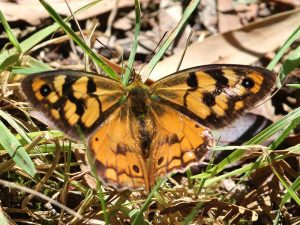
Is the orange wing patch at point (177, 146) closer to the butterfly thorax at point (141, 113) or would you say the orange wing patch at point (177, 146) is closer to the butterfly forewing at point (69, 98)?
the butterfly thorax at point (141, 113)

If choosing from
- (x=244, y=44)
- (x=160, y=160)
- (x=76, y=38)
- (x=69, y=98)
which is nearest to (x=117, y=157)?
(x=160, y=160)

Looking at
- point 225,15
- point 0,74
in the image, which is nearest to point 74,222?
point 0,74

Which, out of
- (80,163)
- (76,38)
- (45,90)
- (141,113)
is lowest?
(80,163)

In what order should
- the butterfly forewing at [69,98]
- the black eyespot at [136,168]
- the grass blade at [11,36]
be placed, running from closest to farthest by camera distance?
the butterfly forewing at [69,98] → the black eyespot at [136,168] → the grass blade at [11,36]

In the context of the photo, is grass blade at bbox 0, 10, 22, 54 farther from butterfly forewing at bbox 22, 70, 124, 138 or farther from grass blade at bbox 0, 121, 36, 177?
butterfly forewing at bbox 22, 70, 124, 138

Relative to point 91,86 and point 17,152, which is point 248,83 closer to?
point 91,86

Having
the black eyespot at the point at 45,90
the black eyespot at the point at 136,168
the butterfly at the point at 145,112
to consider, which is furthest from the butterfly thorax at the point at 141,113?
the black eyespot at the point at 45,90
